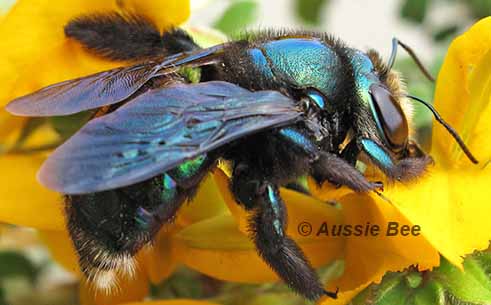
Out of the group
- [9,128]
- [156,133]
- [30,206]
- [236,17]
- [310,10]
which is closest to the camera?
[156,133]

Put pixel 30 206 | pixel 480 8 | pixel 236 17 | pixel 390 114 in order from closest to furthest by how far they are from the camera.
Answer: pixel 390 114 < pixel 30 206 < pixel 236 17 < pixel 480 8

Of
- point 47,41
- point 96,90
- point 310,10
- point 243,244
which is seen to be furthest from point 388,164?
point 310,10

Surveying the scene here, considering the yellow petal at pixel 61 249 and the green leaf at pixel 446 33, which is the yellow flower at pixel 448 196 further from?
the green leaf at pixel 446 33

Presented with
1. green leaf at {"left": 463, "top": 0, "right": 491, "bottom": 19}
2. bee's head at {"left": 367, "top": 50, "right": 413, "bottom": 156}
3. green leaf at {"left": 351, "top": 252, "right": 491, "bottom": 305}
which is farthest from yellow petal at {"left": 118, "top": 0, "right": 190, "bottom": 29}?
green leaf at {"left": 463, "top": 0, "right": 491, "bottom": 19}

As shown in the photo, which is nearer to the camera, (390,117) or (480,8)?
(390,117)

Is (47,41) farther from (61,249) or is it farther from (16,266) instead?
(16,266)

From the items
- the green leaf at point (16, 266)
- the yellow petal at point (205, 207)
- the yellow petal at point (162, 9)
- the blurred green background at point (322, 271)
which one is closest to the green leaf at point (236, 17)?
the blurred green background at point (322, 271)
